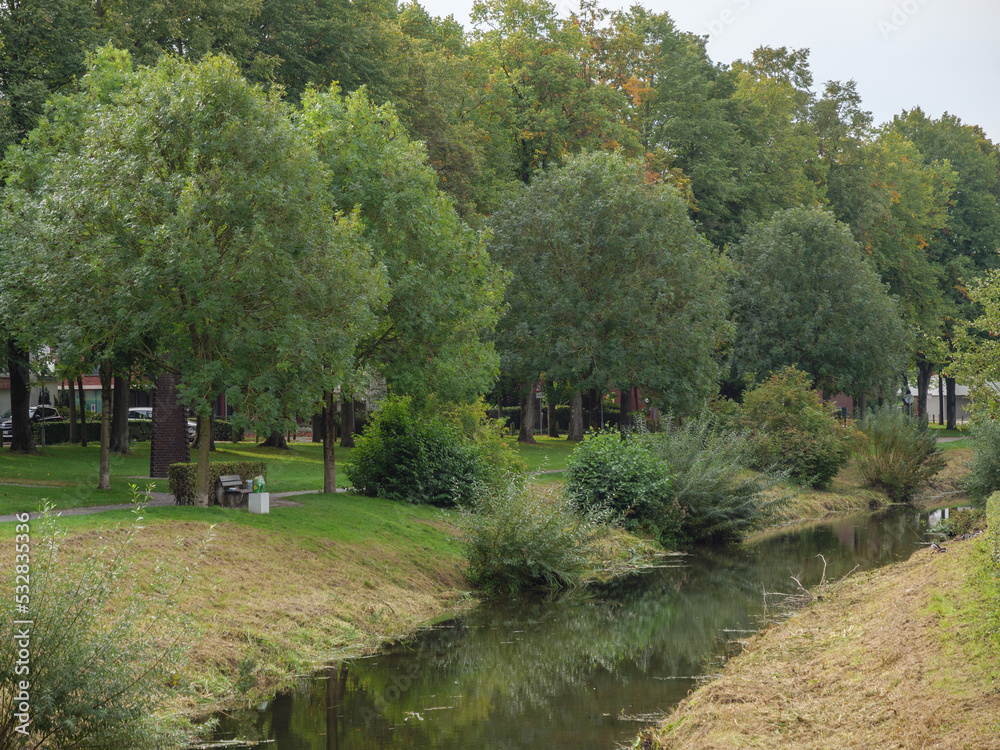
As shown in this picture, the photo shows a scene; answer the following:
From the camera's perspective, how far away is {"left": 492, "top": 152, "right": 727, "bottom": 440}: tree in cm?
3747

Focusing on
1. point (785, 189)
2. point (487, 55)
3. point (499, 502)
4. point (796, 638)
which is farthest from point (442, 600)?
point (785, 189)

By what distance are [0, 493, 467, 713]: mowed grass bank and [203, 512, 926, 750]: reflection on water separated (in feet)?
2.00

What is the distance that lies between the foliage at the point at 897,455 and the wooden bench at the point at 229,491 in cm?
2688

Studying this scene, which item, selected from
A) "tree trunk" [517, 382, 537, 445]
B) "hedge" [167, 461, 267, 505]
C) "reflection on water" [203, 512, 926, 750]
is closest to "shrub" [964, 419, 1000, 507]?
"reflection on water" [203, 512, 926, 750]

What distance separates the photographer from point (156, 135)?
18.1 metres

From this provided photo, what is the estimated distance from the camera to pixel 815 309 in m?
47.9

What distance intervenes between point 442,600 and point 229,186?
827 centimetres

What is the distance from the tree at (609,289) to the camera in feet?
123

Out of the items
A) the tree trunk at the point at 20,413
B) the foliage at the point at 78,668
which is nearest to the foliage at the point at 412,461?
the tree trunk at the point at 20,413

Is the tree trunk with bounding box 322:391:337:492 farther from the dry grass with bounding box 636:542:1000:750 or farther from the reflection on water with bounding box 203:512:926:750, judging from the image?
the dry grass with bounding box 636:542:1000:750

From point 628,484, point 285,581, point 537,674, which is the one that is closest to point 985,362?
point 628,484

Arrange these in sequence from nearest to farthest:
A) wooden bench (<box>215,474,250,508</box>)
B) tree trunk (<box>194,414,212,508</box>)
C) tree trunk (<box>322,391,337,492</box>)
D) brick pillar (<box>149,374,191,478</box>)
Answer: tree trunk (<box>194,414,212,508</box>), wooden bench (<box>215,474,250,508</box>), tree trunk (<box>322,391,337,492</box>), brick pillar (<box>149,374,191,478</box>)

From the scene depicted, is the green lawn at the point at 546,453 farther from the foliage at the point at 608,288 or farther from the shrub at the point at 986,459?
the shrub at the point at 986,459

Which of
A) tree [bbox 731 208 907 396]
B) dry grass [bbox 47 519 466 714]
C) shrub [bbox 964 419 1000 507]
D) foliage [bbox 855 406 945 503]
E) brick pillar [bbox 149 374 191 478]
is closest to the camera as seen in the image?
dry grass [bbox 47 519 466 714]
